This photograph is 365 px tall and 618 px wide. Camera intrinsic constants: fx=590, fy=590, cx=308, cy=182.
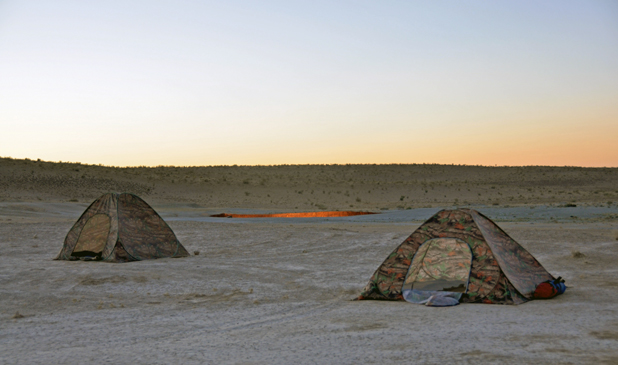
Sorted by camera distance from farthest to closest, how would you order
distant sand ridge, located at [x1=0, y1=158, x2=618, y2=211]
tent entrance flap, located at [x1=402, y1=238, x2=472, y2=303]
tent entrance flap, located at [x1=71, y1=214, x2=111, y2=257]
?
distant sand ridge, located at [x1=0, y1=158, x2=618, y2=211] < tent entrance flap, located at [x1=71, y1=214, x2=111, y2=257] < tent entrance flap, located at [x1=402, y1=238, x2=472, y2=303]

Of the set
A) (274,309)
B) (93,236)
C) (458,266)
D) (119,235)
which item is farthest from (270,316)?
(93,236)

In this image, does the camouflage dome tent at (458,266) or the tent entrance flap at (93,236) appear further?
the tent entrance flap at (93,236)

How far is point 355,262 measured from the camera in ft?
54.5

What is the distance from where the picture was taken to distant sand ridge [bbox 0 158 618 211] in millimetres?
55094

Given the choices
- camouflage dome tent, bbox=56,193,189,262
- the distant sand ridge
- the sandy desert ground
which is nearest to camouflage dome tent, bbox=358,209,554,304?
the sandy desert ground

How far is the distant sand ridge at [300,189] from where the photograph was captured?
55.1 m

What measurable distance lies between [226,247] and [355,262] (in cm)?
569

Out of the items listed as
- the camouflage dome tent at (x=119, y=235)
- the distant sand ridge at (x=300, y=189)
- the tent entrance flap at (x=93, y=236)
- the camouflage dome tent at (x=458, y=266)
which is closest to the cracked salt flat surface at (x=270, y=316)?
the camouflage dome tent at (x=458, y=266)

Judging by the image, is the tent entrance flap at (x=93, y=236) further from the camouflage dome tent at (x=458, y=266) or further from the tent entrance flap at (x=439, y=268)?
the tent entrance flap at (x=439, y=268)

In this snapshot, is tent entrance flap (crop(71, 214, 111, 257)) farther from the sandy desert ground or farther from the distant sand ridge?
the distant sand ridge

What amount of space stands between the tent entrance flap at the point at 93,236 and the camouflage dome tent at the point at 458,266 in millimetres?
8995

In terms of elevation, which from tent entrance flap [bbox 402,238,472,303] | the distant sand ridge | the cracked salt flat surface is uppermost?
the distant sand ridge

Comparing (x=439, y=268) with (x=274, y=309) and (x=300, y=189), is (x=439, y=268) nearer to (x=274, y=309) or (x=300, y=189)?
(x=274, y=309)

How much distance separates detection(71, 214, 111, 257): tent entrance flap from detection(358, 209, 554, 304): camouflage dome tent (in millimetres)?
8995
